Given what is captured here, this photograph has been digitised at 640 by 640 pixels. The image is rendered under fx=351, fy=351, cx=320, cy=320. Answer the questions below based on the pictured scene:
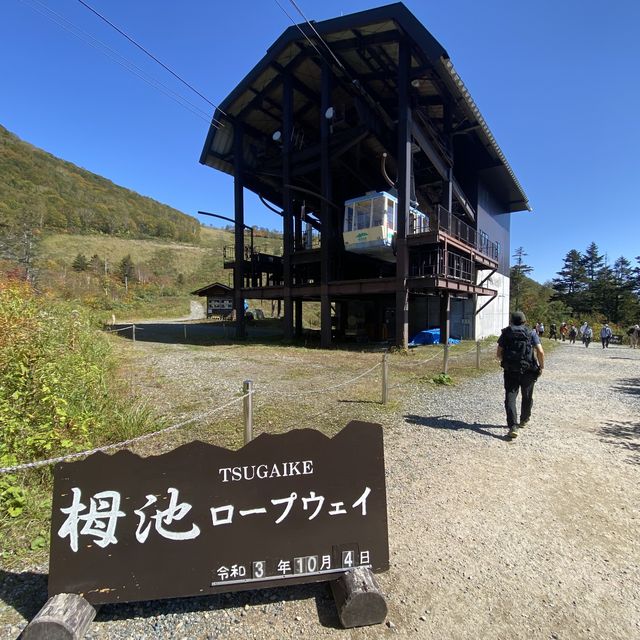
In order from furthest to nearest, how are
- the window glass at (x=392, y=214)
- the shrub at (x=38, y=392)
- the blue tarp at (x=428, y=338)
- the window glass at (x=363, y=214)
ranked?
the blue tarp at (x=428, y=338)
the window glass at (x=363, y=214)
the window glass at (x=392, y=214)
the shrub at (x=38, y=392)

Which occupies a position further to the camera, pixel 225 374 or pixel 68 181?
pixel 68 181

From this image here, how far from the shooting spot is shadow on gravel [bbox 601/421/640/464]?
4.87 m

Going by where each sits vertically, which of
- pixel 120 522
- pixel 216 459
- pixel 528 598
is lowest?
pixel 528 598

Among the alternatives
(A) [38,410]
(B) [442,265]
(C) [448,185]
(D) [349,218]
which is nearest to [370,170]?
(C) [448,185]

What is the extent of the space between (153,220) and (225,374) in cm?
10606

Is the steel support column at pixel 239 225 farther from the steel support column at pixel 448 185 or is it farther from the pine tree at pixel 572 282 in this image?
the pine tree at pixel 572 282

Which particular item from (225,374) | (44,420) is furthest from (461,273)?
(44,420)

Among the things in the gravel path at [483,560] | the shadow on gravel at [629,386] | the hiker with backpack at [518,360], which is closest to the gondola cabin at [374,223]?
the shadow on gravel at [629,386]

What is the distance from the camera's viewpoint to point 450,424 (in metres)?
6.04

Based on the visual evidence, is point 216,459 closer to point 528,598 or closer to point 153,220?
point 528,598

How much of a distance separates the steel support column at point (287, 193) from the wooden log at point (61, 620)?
752 inches

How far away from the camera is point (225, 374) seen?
10.7m

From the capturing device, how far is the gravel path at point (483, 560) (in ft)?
7.20

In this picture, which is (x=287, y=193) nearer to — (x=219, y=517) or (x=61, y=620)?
(x=219, y=517)
